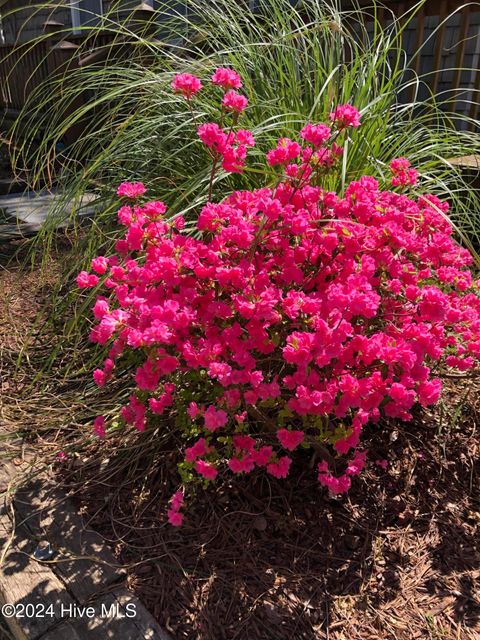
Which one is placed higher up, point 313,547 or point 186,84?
point 186,84

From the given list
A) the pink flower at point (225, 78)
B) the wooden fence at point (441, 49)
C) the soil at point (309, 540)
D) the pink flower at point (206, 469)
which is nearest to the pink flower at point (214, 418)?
the pink flower at point (206, 469)

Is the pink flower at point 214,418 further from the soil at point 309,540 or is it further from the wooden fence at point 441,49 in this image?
the wooden fence at point 441,49

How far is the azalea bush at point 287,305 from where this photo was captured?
1438mm

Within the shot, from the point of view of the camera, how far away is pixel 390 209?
5.37 ft

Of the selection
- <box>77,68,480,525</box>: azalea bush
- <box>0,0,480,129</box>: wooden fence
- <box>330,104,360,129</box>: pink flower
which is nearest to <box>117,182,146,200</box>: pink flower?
<box>77,68,480,525</box>: azalea bush

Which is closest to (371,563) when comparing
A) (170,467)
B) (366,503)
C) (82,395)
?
(366,503)

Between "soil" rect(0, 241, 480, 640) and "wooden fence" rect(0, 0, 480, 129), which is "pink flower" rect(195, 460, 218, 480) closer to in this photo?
"soil" rect(0, 241, 480, 640)

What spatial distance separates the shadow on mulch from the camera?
61.9 inches

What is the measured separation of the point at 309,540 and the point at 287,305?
2.52ft

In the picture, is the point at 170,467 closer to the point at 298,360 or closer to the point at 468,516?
the point at 298,360

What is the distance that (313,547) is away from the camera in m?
1.75

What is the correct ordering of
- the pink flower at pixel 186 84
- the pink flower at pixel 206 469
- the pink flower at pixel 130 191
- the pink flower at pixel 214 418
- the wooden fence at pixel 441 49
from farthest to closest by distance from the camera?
the wooden fence at pixel 441 49, the pink flower at pixel 130 191, the pink flower at pixel 186 84, the pink flower at pixel 206 469, the pink flower at pixel 214 418

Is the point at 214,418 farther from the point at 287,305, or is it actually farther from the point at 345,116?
the point at 345,116

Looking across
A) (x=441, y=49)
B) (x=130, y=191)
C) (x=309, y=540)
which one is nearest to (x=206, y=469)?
(x=309, y=540)
